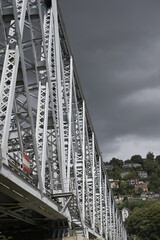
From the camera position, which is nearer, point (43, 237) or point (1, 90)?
point (1, 90)

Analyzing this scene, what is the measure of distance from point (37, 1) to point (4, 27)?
5212mm

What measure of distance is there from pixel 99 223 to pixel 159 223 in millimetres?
83199

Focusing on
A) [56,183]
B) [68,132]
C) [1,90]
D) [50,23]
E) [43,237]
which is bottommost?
[43,237]

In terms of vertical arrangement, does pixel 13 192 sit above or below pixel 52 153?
below

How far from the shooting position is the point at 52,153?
20844 mm

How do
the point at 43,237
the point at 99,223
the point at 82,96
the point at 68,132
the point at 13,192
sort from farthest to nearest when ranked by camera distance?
the point at 99,223, the point at 82,96, the point at 68,132, the point at 43,237, the point at 13,192

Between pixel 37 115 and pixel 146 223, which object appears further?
pixel 146 223

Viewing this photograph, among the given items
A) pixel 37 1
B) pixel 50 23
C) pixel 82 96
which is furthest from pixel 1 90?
pixel 82 96

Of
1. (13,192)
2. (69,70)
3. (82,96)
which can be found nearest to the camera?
(13,192)

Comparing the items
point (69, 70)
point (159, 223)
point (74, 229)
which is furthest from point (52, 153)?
point (159, 223)

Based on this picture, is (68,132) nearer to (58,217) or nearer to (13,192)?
(58,217)

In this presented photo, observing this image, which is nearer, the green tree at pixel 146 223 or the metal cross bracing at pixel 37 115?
the metal cross bracing at pixel 37 115

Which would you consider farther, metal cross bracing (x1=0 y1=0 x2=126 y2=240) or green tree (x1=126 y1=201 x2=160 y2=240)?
green tree (x1=126 y1=201 x2=160 y2=240)

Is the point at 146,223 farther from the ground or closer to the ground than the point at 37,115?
farther from the ground
